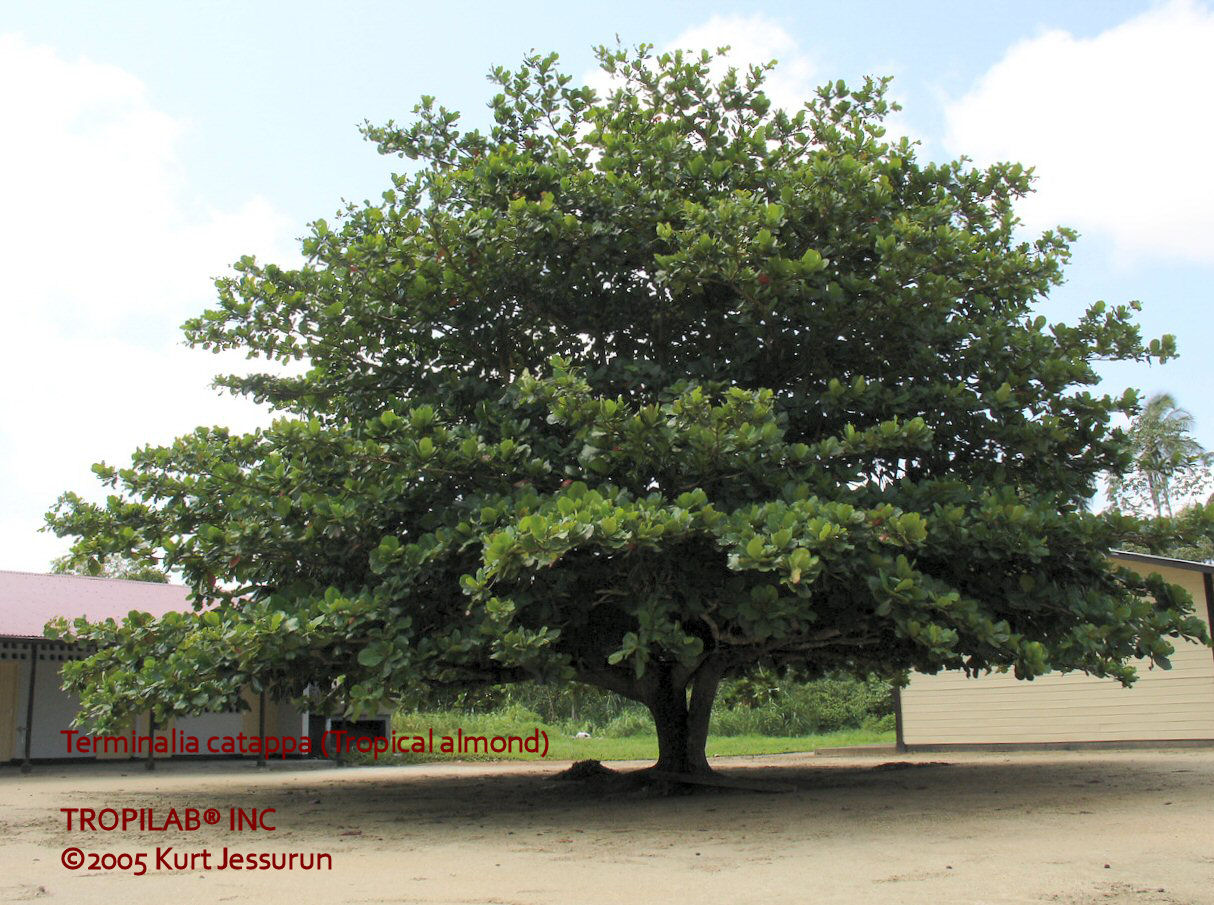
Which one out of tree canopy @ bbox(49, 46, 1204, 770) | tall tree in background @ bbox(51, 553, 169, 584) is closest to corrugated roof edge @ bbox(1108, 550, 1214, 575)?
tree canopy @ bbox(49, 46, 1204, 770)

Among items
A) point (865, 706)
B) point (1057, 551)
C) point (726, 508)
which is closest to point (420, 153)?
point (726, 508)

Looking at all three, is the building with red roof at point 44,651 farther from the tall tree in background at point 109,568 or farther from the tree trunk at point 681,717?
the tree trunk at point 681,717

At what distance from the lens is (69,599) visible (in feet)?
58.1

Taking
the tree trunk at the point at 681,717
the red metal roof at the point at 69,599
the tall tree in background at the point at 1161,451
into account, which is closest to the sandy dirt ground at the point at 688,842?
the tree trunk at the point at 681,717

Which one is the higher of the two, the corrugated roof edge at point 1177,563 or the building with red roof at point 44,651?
the corrugated roof edge at point 1177,563

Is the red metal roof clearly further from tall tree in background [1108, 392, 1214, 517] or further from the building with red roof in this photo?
tall tree in background [1108, 392, 1214, 517]

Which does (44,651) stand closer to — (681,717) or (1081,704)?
(681,717)

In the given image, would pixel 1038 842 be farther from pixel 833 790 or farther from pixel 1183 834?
pixel 833 790

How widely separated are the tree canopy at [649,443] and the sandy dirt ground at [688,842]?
45.0 inches

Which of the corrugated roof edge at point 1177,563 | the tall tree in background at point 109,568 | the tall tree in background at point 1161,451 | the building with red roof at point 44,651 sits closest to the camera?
→ the tall tree in background at point 109,568

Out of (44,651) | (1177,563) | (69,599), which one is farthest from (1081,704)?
(69,599)

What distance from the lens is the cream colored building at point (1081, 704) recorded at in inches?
619

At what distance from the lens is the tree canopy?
25.5 ft

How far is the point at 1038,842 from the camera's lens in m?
6.32
